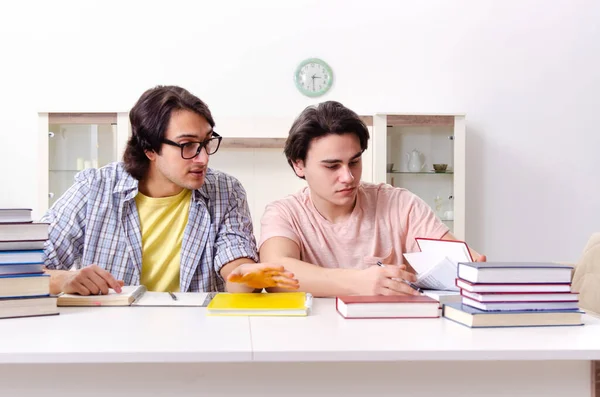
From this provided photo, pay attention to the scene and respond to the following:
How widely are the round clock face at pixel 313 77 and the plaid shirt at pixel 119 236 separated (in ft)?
7.92

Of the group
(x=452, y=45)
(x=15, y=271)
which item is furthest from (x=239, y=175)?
(x=15, y=271)

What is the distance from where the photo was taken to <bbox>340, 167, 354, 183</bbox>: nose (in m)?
2.14

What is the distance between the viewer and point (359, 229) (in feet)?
7.37

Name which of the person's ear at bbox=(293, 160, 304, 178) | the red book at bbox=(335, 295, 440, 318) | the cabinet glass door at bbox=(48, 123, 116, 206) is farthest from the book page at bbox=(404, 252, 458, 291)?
the cabinet glass door at bbox=(48, 123, 116, 206)

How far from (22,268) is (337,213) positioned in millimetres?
1101

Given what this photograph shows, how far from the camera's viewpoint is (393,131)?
4359 mm

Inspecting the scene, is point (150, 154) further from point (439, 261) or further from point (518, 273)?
point (518, 273)

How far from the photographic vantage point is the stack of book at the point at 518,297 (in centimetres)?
139

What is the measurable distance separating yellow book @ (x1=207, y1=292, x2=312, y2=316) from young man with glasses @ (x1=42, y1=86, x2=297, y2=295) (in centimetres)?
48

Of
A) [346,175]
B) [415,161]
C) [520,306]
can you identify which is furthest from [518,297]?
[415,161]

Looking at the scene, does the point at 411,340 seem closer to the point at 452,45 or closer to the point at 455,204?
the point at 455,204

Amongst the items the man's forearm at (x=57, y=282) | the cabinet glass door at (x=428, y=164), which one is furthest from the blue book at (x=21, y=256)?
the cabinet glass door at (x=428, y=164)

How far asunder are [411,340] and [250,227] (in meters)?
1.20

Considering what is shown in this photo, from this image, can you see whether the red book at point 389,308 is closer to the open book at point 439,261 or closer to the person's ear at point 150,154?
the open book at point 439,261
